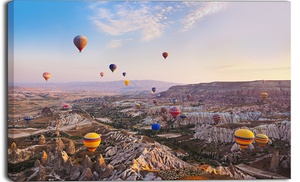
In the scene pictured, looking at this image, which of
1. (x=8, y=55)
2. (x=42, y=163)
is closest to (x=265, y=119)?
(x=42, y=163)

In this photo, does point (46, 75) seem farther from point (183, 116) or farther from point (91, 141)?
point (183, 116)

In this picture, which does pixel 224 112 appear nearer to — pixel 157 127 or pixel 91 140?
pixel 157 127

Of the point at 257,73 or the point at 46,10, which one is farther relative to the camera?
the point at 257,73

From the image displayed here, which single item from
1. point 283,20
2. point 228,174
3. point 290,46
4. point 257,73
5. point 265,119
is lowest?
point 228,174

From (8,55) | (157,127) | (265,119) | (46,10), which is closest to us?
(8,55)

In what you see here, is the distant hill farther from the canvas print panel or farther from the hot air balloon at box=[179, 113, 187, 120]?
the hot air balloon at box=[179, 113, 187, 120]

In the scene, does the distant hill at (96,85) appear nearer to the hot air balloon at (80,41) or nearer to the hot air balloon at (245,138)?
the hot air balloon at (80,41)

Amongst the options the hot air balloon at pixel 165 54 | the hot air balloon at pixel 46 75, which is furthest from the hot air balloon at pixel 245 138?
the hot air balloon at pixel 46 75

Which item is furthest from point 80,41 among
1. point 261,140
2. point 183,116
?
point 183,116

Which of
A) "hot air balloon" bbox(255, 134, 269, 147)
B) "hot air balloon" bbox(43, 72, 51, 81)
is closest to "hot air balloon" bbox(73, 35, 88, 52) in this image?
"hot air balloon" bbox(43, 72, 51, 81)
